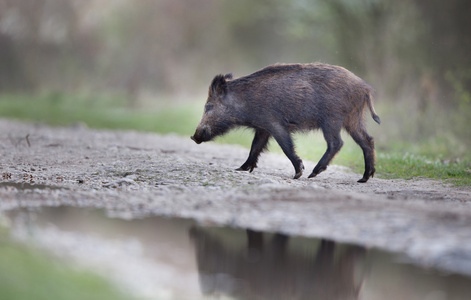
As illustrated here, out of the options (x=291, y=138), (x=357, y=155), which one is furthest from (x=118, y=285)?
(x=357, y=155)

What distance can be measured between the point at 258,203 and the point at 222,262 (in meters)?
1.53

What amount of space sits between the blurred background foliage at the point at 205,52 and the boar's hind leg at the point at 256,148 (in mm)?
5297

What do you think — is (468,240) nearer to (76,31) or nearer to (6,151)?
(6,151)

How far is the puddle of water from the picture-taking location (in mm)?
5012

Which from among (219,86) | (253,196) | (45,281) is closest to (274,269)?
(45,281)

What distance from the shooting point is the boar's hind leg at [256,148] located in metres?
10.4

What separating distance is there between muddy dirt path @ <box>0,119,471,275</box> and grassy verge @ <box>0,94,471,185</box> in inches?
42.7

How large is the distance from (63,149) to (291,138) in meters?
4.70

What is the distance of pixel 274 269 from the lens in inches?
219

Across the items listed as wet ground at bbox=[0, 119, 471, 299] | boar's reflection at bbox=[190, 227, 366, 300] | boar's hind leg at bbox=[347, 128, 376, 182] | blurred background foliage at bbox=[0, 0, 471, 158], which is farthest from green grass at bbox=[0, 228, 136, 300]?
blurred background foliage at bbox=[0, 0, 471, 158]

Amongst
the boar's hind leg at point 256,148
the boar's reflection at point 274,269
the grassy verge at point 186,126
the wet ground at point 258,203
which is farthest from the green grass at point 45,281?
the grassy verge at point 186,126

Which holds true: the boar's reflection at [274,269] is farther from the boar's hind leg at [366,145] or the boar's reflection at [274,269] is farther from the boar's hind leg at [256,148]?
the boar's hind leg at [366,145]

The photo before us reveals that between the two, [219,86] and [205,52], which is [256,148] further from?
[205,52]

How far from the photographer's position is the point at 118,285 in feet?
15.8
